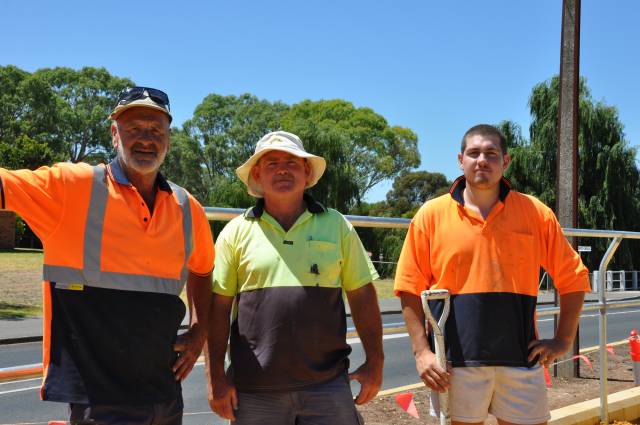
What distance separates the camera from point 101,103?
64.9 m

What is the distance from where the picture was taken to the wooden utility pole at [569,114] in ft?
26.9

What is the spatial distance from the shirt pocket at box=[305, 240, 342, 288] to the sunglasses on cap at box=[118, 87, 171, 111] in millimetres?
771

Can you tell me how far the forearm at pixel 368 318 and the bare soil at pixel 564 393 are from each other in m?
2.01

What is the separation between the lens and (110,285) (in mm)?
2238

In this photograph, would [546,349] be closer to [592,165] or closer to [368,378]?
[368,378]

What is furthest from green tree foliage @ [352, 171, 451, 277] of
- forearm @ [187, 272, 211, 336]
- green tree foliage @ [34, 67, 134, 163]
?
forearm @ [187, 272, 211, 336]

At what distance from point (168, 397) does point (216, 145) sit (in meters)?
59.5

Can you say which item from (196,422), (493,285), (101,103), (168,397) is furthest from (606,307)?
(101,103)

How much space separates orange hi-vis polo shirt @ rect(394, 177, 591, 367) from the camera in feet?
9.98

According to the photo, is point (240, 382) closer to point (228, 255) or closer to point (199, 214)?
point (228, 255)

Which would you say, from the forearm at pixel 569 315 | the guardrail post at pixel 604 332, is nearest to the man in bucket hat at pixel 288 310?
the forearm at pixel 569 315

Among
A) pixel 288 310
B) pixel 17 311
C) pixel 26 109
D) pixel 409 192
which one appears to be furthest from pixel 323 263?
pixel 26 109

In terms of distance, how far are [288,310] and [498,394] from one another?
1.09 m

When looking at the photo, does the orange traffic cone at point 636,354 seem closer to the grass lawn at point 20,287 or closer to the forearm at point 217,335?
the forearm at point 217,335
